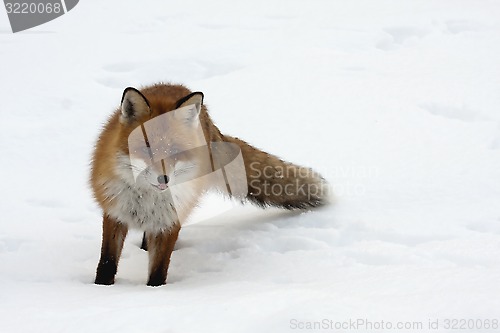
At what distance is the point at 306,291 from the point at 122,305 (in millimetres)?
1058

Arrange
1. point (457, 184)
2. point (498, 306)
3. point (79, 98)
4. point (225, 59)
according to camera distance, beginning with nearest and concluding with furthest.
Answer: point (498, 306) → point (457, 184) → point (79, 98) → point (225, 59)

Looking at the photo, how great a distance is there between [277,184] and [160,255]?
1.34m

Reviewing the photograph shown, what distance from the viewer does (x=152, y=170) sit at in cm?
409

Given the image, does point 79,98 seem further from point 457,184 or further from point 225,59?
point 457,184

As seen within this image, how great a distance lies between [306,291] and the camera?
357 centimetres

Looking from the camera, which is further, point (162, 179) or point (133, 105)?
point (133, 105)

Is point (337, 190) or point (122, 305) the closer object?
point (122, 305)

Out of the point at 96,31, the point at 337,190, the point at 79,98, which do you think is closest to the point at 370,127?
the point at 337,190

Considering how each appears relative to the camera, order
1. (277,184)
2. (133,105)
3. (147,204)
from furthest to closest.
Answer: (277,184) < (147,204) < (133,105)

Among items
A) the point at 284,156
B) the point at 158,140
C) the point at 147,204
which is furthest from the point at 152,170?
the point at 284,156

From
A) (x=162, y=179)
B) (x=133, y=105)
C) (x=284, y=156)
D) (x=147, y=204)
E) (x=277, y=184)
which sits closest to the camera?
(x=162, y=179)

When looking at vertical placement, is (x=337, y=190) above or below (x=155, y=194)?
below

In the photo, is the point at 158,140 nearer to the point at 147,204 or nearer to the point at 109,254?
the point at 147,204

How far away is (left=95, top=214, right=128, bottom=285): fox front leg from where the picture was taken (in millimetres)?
4480
